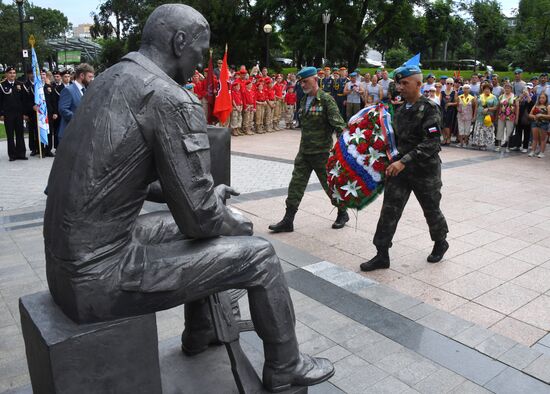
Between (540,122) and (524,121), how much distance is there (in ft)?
→ 3.38

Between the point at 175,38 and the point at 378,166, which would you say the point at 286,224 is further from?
the point at 175,38

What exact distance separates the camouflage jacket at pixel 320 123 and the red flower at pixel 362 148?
1.15m

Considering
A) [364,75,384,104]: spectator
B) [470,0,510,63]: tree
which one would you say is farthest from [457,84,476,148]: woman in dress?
[470,0,510,63]: tree

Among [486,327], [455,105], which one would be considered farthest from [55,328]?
[455,105]

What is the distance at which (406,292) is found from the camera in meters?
4.56

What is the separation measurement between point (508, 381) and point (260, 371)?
1.61 meters

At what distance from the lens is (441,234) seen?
519 centimetres

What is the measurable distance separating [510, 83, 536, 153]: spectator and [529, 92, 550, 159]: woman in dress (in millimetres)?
507

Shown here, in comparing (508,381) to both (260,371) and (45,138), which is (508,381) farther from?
(45,138)

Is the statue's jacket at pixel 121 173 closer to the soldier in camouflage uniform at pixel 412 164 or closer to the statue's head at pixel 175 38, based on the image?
the statue's head at pixel 175 38

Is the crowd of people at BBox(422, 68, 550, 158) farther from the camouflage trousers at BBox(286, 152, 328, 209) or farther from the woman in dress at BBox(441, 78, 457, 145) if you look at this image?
the camouflage trousers at BBox(286, 152, 328, 209)

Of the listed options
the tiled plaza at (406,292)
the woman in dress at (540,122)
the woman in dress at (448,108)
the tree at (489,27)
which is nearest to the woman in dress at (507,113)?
the woman in dress at (540,122)

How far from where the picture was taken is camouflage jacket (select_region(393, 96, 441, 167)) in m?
→ 4.71

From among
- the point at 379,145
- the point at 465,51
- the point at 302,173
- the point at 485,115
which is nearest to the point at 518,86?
the point at 485,115
